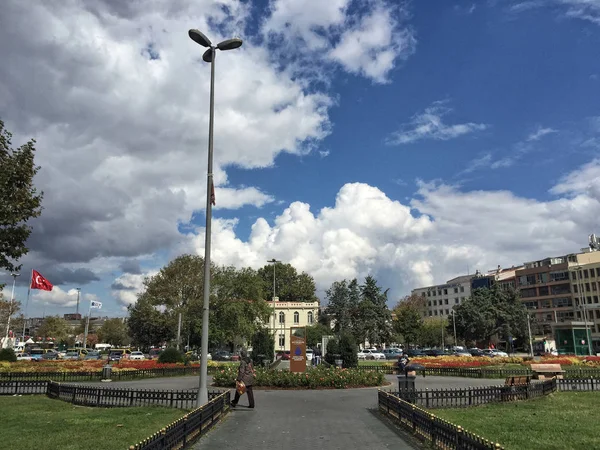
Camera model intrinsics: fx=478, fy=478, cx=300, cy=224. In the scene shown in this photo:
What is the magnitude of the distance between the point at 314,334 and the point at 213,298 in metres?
29.3

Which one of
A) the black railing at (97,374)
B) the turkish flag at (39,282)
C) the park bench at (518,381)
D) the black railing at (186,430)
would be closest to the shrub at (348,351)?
the black railing at (97,374)

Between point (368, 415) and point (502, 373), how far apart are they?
17.9 meters

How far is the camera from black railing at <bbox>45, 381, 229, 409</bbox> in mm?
14305

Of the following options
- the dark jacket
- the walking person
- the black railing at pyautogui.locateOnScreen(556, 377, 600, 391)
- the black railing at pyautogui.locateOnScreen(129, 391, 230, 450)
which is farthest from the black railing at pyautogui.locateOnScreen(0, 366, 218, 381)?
the black railing at pyautogui.locateOnScreen(556, 377, 600, 391)

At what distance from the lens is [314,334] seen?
7906cm

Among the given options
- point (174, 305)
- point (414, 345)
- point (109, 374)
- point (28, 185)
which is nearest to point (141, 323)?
point (174, 305)

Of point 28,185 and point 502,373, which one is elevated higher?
point 28,185

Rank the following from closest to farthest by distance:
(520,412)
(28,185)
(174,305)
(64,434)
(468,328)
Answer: (64,434)
(520,412)
(28,185)
(174,305)
(468,328)

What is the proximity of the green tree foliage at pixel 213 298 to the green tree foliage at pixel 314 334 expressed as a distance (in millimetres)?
23597

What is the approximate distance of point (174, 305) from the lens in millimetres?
53750

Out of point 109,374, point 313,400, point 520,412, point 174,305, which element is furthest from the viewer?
point 174,305

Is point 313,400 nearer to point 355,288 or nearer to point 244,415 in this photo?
point 244,415

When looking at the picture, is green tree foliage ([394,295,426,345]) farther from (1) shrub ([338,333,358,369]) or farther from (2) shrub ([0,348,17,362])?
(2) shrub ([0,348,17,362])

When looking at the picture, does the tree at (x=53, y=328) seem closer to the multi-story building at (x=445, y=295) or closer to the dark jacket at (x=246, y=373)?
the multi-story building at (x=445, y=295)
